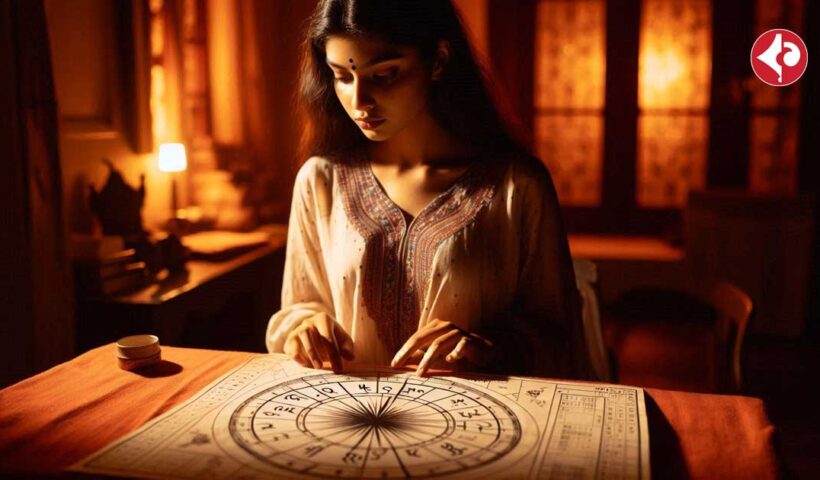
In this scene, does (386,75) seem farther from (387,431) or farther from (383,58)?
(387,431)

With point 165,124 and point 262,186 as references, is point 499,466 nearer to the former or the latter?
point 165,124

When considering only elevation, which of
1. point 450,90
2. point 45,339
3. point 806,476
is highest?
point 450,90

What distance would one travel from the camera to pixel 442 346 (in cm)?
131

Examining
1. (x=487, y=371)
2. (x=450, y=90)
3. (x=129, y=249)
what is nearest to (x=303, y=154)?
(x=450, y=90)

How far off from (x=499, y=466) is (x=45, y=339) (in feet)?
7.12

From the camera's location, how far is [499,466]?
0.95 m

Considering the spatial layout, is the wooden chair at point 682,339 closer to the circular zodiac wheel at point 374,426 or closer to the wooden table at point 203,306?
the circular zodiac wheel at point 374,426

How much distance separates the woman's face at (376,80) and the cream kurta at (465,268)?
20 cm

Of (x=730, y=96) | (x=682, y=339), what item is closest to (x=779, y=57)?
(x=730, y=96)

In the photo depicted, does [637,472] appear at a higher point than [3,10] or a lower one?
lower

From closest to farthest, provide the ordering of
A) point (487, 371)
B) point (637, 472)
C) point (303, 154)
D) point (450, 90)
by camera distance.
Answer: point (637, 472) < point (487, 371) < point (450, 90) < point (303, 154)

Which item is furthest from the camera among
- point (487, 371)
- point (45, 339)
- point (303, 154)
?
point (45, 339)

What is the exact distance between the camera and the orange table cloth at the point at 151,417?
0.99 m

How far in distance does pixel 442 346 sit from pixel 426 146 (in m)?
0.50
